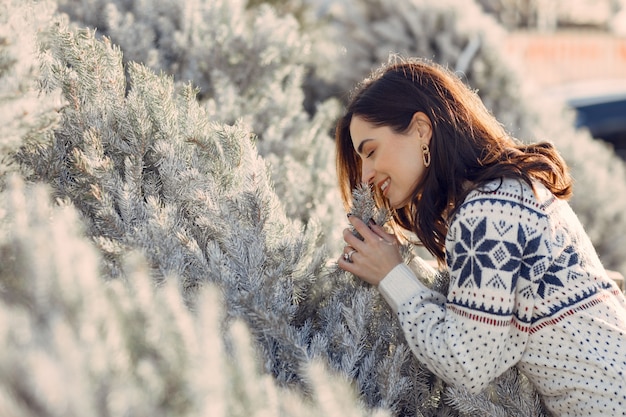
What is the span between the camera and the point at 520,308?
6.26 ft

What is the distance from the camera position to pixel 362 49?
4723 mm

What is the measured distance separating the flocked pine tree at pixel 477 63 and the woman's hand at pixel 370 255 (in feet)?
9.00

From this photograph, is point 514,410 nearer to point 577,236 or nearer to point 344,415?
point 577,236

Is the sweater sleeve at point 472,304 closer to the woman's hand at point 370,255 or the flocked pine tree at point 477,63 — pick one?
the woman's hand at point 370,255

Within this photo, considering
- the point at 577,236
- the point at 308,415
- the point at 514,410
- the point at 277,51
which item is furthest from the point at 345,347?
the point at 277,51

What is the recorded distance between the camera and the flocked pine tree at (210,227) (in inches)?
65.8

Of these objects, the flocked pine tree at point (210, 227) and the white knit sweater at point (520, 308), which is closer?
the flocked pine tree at point (210, 227)

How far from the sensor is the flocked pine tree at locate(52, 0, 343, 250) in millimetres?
3104

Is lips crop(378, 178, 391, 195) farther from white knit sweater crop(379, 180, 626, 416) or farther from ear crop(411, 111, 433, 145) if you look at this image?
white knit sweater crop(379, 180, 626, 416)

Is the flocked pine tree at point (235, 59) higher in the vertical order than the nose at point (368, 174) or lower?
higher

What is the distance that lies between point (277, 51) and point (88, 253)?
246 cm

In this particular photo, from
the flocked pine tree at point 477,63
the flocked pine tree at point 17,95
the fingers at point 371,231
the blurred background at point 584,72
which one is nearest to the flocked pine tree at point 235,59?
the fingers at point 371,231

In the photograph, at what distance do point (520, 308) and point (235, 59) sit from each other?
1.99m

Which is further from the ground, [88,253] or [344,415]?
[88,253]
